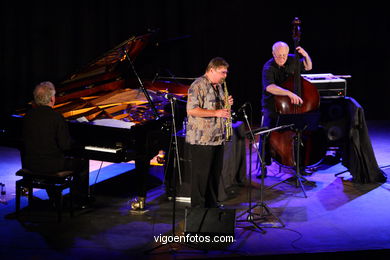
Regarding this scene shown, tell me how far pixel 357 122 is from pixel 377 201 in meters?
1.11

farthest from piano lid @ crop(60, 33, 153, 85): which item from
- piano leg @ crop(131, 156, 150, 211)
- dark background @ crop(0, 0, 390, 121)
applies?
dark background @ crop(0, 0, 390, 121)

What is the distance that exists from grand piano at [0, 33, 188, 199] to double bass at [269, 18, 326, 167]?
4.25 feet

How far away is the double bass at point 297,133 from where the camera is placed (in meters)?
6.82

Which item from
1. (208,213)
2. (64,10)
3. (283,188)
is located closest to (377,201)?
(283,188)

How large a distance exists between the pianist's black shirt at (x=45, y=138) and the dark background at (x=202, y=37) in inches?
164

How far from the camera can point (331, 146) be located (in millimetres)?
7652

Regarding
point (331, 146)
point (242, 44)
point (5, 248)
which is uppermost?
point (242, 44)

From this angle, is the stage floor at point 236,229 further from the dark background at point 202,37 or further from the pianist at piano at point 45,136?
the dark background at point 202,37


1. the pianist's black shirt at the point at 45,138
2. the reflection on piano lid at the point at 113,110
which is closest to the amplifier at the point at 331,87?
the reflection on piano lid at the point at 113,110

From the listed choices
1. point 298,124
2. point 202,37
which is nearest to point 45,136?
point 298,124

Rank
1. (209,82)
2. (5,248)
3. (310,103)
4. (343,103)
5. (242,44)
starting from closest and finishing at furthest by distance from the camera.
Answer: (5,248) → (209,82) → (310,103) → (343,103) → (242,44)

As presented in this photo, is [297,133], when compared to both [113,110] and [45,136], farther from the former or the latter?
[45,136]

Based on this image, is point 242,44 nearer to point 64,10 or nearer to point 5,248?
point 64,10

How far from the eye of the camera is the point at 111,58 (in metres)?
6.34
